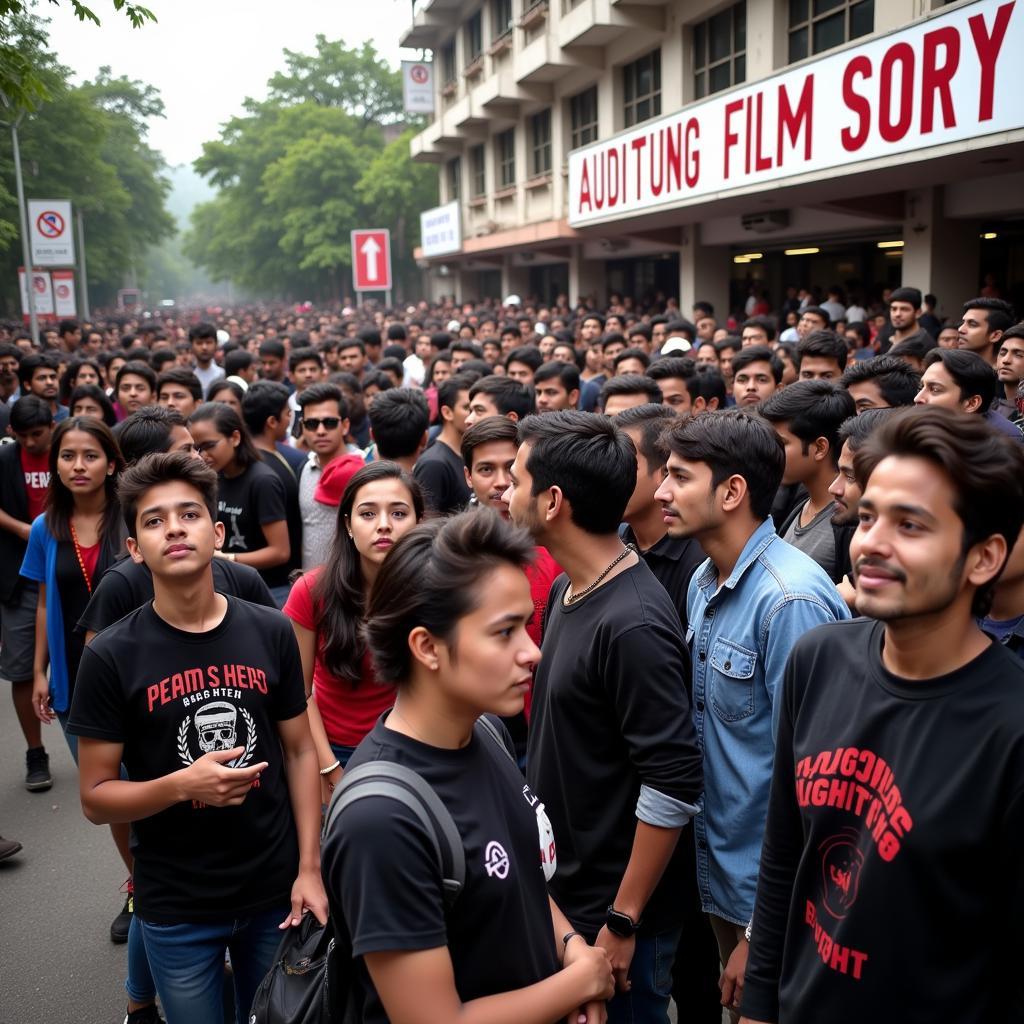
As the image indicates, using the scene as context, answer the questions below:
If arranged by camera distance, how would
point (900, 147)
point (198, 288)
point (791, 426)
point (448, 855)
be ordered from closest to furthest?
point (448, 855) < point (791, 426) < point (900, 147) < point (198, 288)

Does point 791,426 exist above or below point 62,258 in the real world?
below

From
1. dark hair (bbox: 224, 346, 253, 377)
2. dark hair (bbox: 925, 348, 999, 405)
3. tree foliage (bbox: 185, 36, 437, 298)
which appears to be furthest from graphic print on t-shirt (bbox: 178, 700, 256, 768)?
tree foliage (bbox: 185, 36, 437, 298)

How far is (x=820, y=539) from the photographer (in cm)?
382

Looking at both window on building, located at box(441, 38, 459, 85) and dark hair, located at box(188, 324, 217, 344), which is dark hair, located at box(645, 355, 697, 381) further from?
window on building, located at box(441, 38, 459, 85)

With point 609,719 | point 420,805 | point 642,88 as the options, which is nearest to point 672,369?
point 609,719

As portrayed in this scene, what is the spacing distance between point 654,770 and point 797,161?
33.3 ft

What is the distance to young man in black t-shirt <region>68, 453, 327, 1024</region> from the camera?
2605 mm

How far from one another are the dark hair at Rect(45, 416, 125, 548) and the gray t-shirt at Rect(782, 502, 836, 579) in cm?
284

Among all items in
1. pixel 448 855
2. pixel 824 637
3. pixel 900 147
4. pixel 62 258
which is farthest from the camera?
pixel 62 258

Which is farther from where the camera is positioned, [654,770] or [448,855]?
[654,770]

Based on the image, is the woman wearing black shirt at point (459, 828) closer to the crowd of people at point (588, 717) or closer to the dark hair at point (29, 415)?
the crowd of people at point (588, 717)

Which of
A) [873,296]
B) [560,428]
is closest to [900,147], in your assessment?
[873,296]

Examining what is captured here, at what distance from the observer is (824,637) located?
80.7 inches

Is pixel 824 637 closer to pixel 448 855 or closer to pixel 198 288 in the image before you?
pixel 448 855
